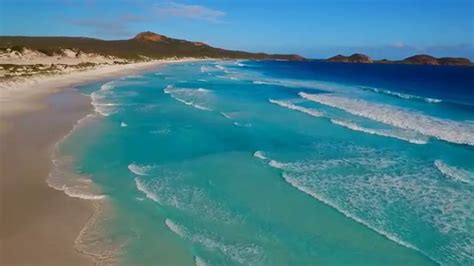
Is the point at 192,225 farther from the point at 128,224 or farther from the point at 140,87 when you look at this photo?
the point at 140,87

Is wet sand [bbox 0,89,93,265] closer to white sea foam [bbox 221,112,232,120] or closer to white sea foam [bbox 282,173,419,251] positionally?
white sea foam [bbox 282,173,419,251]

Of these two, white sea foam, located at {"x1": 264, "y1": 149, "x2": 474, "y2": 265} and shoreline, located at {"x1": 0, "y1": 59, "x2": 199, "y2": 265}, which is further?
white sea foam, located at {"x1": 264, "y1": 149, "x2": 474, "y2": 265}

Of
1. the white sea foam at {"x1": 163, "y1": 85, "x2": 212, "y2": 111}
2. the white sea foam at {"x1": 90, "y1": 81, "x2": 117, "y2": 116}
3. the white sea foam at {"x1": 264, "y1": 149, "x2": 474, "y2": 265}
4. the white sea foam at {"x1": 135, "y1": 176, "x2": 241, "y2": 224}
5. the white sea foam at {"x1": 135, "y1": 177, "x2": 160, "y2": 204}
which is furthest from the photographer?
the white sea foam at {"x1": 163, "y1": 85, "x2": 212, "y2": 111}

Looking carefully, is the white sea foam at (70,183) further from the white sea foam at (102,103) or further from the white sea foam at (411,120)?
the white sea foam at (411,120)

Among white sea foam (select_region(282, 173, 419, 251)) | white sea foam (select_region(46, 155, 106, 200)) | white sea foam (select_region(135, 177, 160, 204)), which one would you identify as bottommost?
white sea foam (select_region(46, 155, 106, 200))

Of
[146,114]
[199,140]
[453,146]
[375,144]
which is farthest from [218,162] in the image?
[146,114]

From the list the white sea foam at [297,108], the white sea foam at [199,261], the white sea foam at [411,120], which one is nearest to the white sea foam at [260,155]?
the white sea foam at [199,261]

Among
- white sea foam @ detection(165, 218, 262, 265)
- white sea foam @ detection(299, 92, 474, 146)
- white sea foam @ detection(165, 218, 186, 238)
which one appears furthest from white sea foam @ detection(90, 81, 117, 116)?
white sea foam @ detection(165, 218, 262, 265)

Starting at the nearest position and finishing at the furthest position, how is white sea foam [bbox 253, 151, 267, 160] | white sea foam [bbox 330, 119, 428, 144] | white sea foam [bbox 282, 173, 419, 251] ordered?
white sea foam [bbox 282, 173, 419, 251] → white sea foam [bbox 253, 151, 267, 160] → white sea foam [bbox 330, 119, 428, 144]
